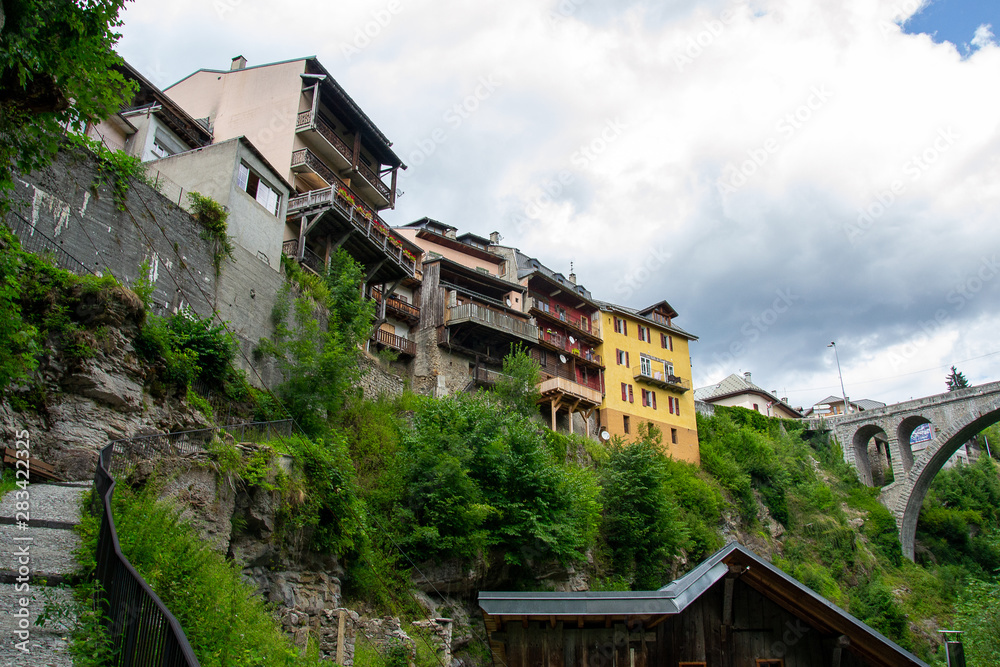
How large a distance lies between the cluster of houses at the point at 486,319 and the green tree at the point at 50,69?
30.1ft

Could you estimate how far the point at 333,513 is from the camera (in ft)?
50.5

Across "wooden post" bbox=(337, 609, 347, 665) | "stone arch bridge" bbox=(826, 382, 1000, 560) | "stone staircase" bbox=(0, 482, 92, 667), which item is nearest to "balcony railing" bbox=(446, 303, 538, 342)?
"wooden post" bbox=(337, 609, 347, 665)

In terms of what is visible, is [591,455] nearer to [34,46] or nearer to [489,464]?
[489,464]

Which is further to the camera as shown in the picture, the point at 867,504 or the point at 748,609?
the point at 867,504

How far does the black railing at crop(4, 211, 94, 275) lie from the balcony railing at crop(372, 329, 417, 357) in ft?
62.3

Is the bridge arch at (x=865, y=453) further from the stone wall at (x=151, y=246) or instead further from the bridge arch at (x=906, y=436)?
the stone wall at (x=151, y=246)

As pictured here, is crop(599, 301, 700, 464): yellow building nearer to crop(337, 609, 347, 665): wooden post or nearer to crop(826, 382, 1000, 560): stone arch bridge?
crop(826, 382, 1000, 560): stone arch bridge

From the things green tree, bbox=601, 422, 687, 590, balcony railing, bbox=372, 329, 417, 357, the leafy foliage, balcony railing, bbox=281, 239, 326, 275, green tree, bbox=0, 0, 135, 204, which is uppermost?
balcony railing, bbox=281, 239, 326, 275

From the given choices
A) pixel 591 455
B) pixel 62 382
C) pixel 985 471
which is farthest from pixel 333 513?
pixel 985 471

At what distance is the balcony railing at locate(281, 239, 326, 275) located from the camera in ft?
89.6

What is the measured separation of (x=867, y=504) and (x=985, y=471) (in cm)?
1451

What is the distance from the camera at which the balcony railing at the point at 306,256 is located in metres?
27.3

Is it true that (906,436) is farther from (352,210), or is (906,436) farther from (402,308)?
(352,210)

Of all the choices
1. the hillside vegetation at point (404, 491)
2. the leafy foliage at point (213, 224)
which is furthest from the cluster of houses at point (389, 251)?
the hillside vegetation at point (404, 491)
